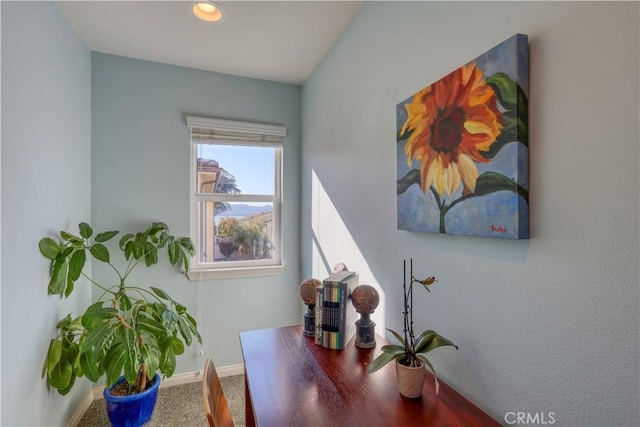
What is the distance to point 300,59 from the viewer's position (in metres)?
2.29

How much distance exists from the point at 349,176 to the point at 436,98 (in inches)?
30.9

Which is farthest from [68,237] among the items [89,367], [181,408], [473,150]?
[473,150]

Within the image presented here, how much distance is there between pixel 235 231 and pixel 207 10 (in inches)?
61.6

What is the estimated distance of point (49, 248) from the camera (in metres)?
1.60

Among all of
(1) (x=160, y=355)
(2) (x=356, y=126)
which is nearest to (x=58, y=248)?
(1) (x=160, y=355)

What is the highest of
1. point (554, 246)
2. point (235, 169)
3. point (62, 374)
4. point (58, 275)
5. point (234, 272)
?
point (235, 169)

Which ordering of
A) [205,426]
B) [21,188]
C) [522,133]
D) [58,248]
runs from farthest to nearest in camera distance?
[205,426], [58,248], [21,188], [522,133]

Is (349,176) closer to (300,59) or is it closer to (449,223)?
(449,223)

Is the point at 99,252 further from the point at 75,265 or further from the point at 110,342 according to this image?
the point at 110,342

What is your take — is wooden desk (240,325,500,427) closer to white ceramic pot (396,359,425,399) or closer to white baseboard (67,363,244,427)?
white ceramic pot (396,359,425,399)

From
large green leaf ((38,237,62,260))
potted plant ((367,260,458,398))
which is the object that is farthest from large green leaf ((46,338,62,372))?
potted plant ((367,260,458,398))

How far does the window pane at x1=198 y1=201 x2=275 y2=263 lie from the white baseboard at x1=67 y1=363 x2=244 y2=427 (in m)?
0.88

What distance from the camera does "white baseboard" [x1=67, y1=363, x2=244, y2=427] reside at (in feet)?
6.42
